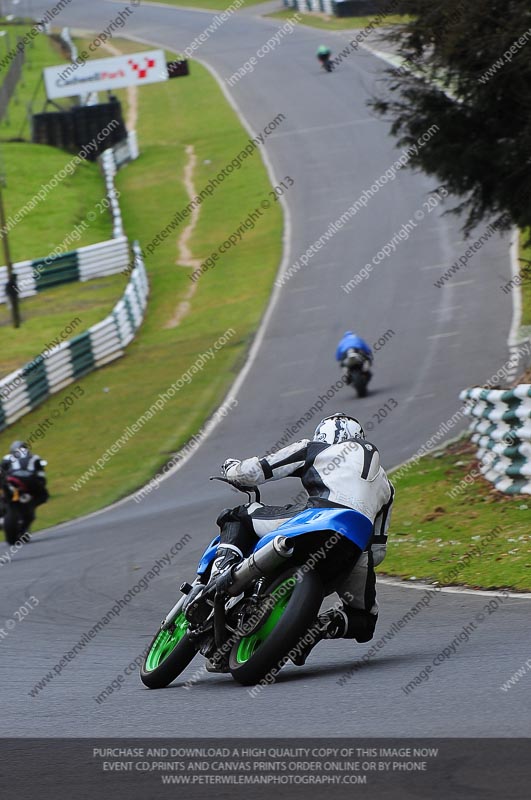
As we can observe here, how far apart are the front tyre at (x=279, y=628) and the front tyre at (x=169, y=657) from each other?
0.42m

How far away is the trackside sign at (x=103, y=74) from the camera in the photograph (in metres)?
47.8

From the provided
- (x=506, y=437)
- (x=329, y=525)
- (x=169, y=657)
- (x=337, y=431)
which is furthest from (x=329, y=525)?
(x=506, y=437)

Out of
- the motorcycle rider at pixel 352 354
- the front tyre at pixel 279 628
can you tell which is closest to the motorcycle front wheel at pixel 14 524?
the motorcycle rider at pixel 352 354

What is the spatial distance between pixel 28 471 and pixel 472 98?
23.9 ft

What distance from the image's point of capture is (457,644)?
746cm

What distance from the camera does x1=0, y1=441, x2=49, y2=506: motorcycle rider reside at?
16.2 meters

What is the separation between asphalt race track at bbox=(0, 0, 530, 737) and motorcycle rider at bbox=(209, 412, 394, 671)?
1.11ft

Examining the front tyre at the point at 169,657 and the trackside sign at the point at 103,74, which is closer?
the front tyre at the point at 169,657

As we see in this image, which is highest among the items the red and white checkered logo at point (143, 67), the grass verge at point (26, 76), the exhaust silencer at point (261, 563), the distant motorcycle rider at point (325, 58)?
the exhaust silencer at point (261, 563)

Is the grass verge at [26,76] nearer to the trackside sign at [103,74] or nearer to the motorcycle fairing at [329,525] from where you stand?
the trackside sign at [103,74]

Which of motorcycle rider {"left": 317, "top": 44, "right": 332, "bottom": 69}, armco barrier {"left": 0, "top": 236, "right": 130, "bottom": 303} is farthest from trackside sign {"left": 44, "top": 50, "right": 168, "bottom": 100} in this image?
armco barrier {"left": 0, "top": 236, "right": 130, "bottom": 303}

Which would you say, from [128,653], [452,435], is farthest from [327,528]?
[452,435]

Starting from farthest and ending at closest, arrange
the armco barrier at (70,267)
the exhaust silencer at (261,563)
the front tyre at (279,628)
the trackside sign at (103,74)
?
the trackside sign at (103,74) → the armco barrier at (70,267) → the exhaust silencer at (261,563) → the front tyre at (279,628)
